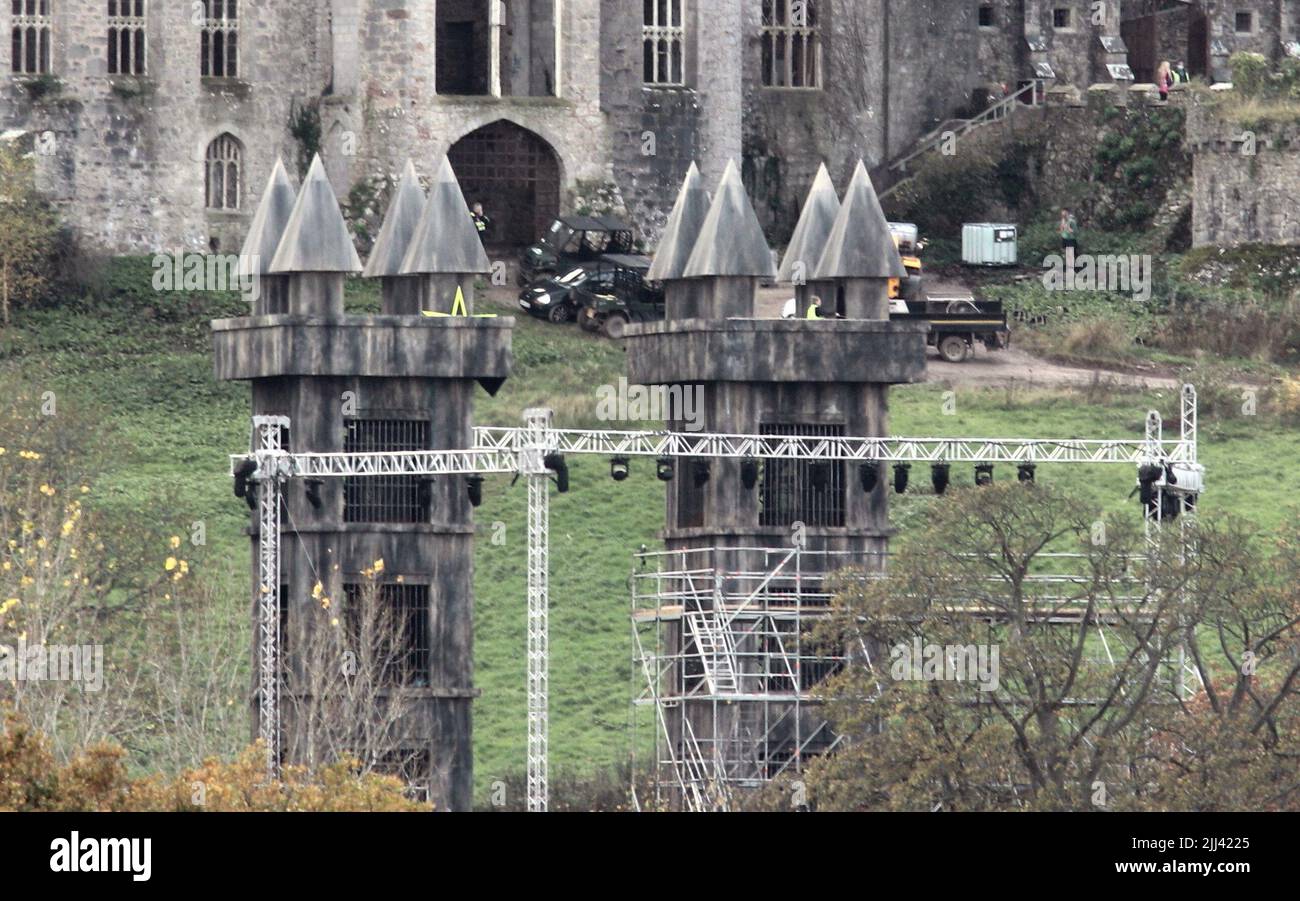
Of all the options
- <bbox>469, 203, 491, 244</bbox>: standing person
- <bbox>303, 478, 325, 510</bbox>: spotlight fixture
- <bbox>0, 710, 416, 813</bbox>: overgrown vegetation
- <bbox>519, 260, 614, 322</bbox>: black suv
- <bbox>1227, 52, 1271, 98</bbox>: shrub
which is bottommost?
<bbox>0, 710, 416, 813</bbox>: overgrown vegetation

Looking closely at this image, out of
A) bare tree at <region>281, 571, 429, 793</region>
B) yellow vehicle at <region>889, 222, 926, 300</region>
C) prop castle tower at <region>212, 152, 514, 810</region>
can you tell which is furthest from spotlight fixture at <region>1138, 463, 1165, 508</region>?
yellow vehicle at <region>889, 222, 926, 300</region>

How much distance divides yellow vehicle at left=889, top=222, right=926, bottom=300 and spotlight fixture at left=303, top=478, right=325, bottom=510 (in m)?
22.7

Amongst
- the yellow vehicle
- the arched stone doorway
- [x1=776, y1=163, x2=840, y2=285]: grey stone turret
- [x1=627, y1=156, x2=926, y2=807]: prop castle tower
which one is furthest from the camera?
the arched stone doorway

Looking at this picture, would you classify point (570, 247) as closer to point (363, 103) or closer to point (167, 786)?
point (363, 103)

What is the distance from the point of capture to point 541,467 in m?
71.2

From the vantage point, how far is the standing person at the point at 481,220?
99.1m

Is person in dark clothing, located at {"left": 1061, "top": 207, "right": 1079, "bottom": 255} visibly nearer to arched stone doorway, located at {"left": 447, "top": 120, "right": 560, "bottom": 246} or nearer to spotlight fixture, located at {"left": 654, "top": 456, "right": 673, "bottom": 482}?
arched stone doorway, located at {"left": 447, "top": 120, "right": 560, "bottom": 246}

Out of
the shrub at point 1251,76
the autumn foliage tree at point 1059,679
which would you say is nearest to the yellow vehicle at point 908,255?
the shrub at point 1251,76

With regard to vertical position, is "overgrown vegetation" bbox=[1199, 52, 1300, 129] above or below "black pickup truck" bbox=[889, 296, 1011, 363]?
Answer: above

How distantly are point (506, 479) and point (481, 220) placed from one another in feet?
33.6

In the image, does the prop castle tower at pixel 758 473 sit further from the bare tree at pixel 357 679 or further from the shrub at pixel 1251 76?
the shrub at pixel 1251 76

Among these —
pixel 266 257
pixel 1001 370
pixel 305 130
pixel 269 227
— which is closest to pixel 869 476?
pixel 266 257

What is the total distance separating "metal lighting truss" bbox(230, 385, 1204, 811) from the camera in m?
70.9

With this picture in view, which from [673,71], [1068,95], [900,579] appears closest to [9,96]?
[673,71]
